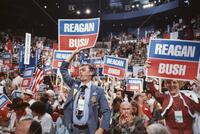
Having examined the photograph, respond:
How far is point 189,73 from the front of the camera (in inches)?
272

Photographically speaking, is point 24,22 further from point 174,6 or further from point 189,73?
point 189,73

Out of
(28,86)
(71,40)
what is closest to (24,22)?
(28,86)

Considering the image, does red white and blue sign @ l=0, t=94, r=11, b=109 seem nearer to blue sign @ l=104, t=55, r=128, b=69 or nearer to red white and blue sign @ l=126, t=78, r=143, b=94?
Result: blue sign @ l=104, t=55, r=128, b=69

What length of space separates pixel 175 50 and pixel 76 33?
2197 millimetres

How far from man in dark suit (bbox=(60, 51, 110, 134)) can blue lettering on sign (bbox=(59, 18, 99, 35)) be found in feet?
9.03

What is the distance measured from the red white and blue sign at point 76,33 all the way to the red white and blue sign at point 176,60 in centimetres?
145

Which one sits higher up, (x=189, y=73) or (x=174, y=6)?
Result: (x=174, y=6)

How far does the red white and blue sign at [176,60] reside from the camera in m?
6.93

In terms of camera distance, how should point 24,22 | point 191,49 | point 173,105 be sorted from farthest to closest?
1. point 24,22
2. point 191,49
3. point 173,105

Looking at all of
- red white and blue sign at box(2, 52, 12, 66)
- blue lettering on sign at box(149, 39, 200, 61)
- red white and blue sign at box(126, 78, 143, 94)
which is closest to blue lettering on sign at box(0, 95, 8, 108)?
blue lettering on sign at box(149, 39, 200, 61)

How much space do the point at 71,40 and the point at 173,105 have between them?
266cm

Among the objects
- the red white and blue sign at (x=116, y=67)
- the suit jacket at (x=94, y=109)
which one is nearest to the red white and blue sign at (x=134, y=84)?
the red white and blue sign at (x=116, y=67)

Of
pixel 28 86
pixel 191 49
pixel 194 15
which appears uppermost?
pixel 194 15

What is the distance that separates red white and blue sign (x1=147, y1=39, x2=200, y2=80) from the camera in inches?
273
